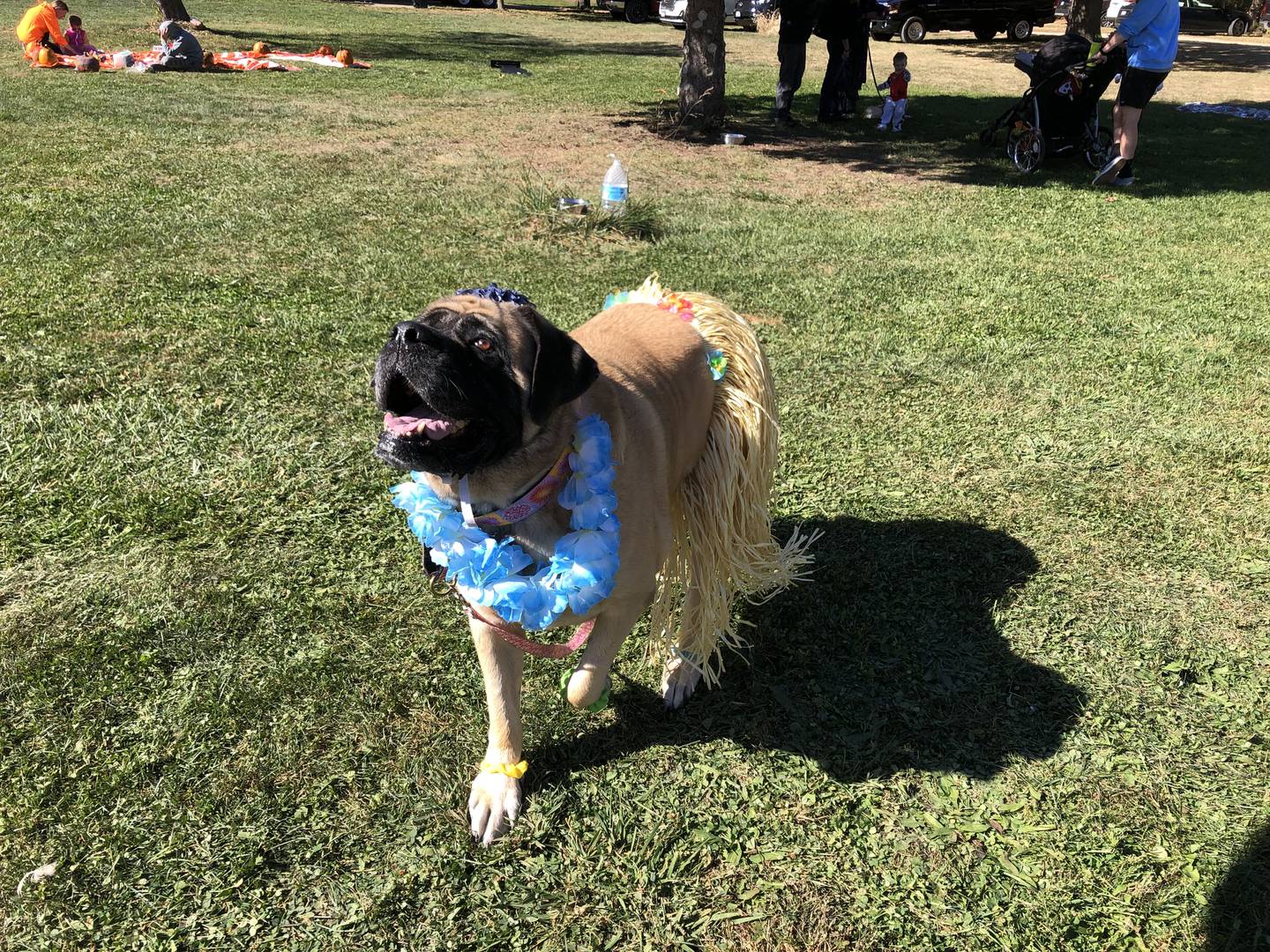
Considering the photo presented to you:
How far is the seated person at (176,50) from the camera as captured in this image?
16.3 meters

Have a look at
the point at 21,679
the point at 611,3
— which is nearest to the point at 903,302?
the point at 21,679

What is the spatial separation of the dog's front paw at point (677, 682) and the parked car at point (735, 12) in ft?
108

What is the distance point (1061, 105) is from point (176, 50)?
16.1m

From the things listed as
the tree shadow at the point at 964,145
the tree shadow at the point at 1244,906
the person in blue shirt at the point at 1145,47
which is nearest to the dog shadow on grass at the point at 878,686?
the tree shadow at the point at 1244,906

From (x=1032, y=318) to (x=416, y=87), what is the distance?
13518mm

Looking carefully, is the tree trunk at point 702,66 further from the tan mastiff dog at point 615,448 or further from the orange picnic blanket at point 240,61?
the tan mastiff dog at point 615,448

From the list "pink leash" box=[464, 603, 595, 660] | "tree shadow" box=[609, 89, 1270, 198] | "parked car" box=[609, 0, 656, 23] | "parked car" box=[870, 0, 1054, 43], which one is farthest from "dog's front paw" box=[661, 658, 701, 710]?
"parked car" box=[609, 0, 656, 23]

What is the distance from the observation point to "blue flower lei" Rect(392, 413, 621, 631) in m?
2.51

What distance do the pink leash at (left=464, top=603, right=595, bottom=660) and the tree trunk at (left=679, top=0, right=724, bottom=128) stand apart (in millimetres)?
11717

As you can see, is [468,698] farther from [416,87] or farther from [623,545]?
[416,87]

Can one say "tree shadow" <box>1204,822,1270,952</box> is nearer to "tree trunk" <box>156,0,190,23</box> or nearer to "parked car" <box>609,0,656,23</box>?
"tree trunk" <box>156,0,190,23</box>

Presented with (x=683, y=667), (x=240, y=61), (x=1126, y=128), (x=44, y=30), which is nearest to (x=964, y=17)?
(x=1126, y=128)

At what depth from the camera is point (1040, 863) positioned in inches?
109

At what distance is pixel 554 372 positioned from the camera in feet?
7.76
